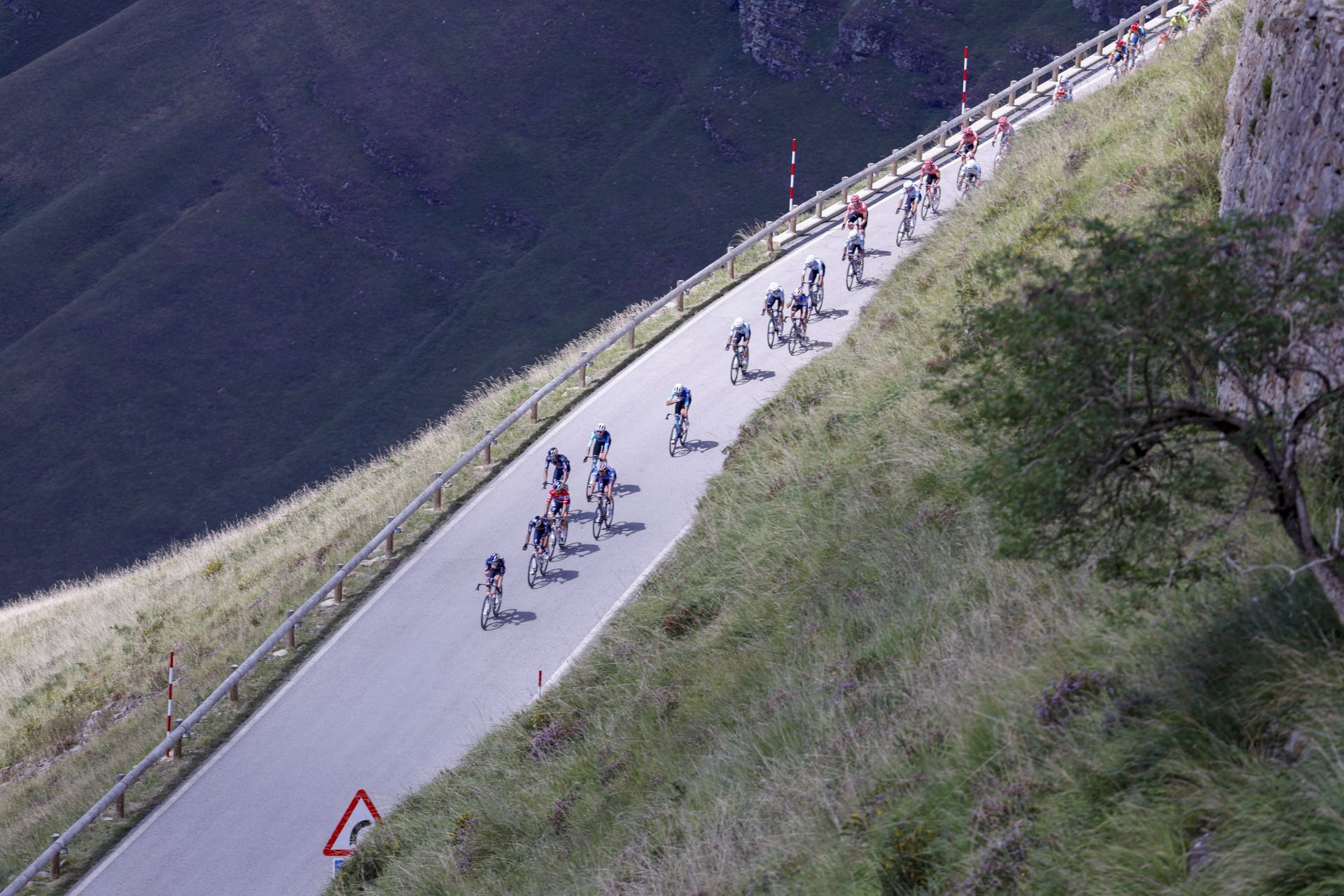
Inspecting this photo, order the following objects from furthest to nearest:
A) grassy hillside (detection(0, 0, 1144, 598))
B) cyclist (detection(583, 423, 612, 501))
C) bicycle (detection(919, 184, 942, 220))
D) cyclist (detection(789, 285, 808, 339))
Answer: grassy hillside (detection(0, 0, 1144, 598)) → bicycle (detection(919, 184, 942, 220)) → cyclist (detection(789, 285, 808, 339)) → cyclist (detection(583, 423, 612, 501))

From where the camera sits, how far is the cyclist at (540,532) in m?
17.5

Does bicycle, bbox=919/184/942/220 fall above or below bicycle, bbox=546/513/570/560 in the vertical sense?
above

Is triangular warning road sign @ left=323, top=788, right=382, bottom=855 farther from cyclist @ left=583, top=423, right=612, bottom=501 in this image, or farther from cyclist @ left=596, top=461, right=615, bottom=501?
cyclist @ left=583, top=423, right=612, bottom=501

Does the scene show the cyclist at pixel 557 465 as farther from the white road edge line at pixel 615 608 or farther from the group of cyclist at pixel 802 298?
the group of cyclist at pixel 802 298

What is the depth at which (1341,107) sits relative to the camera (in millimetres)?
7180

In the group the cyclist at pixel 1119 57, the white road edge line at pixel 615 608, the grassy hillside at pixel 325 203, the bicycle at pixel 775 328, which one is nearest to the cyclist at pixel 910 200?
the bicycle at pixel 775 328

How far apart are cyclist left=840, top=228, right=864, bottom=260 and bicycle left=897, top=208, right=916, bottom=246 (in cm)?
265

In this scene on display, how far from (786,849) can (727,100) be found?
8836cm

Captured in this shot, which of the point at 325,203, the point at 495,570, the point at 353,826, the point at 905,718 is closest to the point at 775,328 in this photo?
the point at 495,570

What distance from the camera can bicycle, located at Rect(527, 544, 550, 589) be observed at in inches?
705

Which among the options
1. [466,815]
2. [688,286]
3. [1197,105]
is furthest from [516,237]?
[466,815]

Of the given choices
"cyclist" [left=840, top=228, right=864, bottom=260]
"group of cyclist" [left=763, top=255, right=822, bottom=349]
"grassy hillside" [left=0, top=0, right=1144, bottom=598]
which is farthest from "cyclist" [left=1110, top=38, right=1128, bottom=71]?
"grassy hillside" [left=0, top=0, right=1144, bottom=598]

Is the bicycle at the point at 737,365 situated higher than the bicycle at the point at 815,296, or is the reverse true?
the bicycle at the point at 815,296

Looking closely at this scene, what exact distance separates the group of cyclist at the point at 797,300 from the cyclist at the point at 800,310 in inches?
0.6
